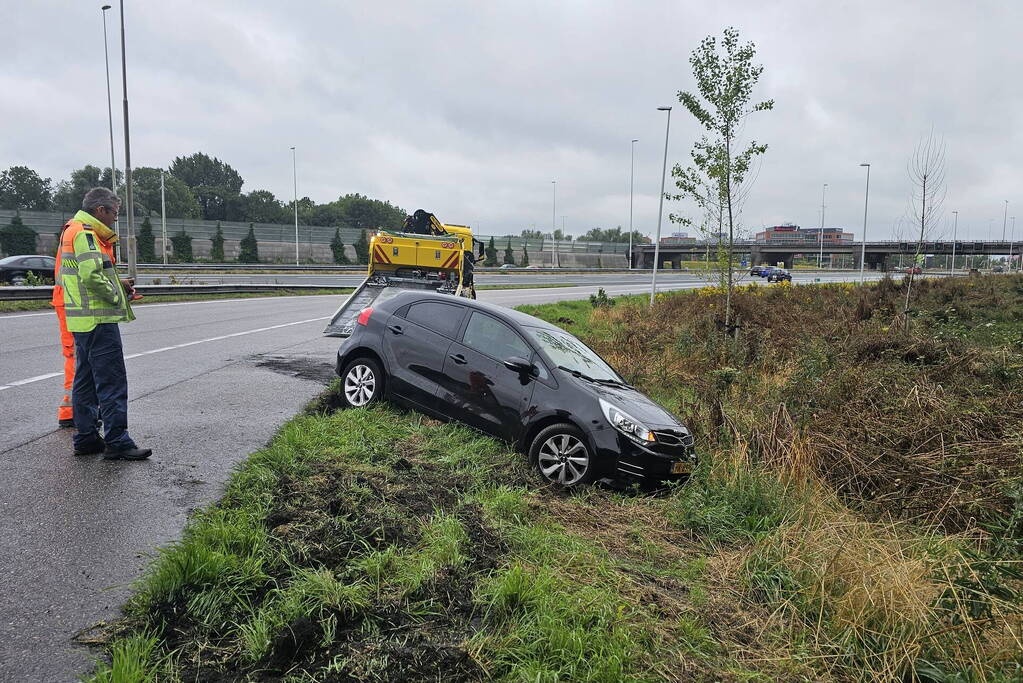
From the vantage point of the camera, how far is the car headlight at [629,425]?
5945 mm

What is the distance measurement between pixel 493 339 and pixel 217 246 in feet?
193

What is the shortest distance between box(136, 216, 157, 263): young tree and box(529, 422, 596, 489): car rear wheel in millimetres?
59538

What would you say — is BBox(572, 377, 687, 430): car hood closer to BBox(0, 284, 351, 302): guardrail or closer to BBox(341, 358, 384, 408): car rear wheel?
BBox(341, 358, 384, 408): car rear wheel

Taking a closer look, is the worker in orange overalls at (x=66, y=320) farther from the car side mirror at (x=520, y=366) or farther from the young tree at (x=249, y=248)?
the young tree at (x=249, y=248)

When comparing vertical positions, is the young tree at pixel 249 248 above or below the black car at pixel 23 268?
above

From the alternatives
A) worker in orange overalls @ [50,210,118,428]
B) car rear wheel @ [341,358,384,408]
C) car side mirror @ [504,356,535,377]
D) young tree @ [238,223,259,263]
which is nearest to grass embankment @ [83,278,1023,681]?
car rear wheel @ [341,358,384,408]

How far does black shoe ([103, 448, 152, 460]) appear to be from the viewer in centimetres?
521

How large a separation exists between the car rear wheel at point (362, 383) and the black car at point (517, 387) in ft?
0.04

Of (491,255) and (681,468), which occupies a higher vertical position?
(491,255)

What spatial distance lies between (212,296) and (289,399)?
56.5ft

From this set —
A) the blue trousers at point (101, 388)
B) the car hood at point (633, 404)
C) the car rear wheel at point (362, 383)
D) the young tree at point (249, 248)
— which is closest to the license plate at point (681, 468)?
the car hood at point (633, 404)

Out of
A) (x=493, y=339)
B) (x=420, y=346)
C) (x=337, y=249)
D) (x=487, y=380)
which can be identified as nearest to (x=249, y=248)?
(x=337, y=249)

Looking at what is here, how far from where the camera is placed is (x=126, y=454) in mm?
5234

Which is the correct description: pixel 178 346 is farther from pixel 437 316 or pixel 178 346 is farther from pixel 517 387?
pixel 517 387
